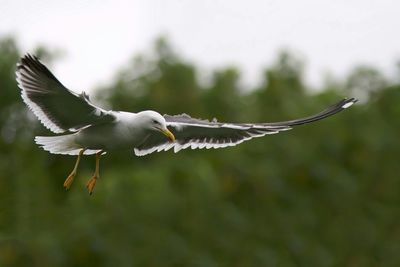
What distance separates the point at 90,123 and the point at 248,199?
8.02m

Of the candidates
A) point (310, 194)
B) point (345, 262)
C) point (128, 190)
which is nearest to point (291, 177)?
point (310, 194)

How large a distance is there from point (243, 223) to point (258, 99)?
10.6 meters

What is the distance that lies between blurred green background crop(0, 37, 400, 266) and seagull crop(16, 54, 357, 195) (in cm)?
562

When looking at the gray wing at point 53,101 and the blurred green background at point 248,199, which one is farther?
the blurred green background at point 248,199

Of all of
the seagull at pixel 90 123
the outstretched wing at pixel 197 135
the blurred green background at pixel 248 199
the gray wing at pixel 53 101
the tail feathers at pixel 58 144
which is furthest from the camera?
the blurred green background at pixel 248 199

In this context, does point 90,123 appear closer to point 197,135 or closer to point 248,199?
point 197,135

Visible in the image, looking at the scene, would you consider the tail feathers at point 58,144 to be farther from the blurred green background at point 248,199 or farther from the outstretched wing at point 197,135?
the blurred green background at point 248,199

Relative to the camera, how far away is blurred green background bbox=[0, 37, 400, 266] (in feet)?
51.7

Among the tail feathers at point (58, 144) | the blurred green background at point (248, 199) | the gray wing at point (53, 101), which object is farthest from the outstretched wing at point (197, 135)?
the blurred green background at point (248, 199)

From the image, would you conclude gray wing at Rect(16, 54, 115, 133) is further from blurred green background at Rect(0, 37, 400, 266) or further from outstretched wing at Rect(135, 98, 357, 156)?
blurred green background at Rect(0, 37, 400, 266)

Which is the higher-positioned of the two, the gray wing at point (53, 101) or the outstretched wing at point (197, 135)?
the gray wing at point (53, 101)

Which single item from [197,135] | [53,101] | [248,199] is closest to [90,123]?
[53,101]

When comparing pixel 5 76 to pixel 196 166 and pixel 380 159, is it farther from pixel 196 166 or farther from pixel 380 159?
pixel 380 159

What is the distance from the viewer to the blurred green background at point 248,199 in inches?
621
